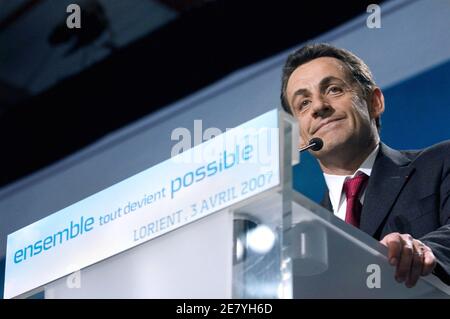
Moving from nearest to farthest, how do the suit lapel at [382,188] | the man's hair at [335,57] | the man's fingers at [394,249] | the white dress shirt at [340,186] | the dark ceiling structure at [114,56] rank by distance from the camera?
1. the man's fingers at [394,249]
2. the suit lapel at [382,188]
3. the white dress shirt at [340,186]
4. the man's hair at [335,57]
5. the dark ceiling structure at [114,56]

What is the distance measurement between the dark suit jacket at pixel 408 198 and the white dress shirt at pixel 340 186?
0.05 meters

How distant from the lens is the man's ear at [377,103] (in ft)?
6.83

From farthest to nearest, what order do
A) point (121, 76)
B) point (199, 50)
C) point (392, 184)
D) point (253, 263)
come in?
1. point (121, 76)
2. point (199, 50)
3. point (392, 184)
4. point (253, 263)

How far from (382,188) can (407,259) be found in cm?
46

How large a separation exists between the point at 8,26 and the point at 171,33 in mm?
766

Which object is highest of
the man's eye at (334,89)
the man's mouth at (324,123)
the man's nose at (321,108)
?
the man's eye at (334,89)

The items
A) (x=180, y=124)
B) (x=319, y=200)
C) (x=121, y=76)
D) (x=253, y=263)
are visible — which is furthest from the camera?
(x=121, y=76)

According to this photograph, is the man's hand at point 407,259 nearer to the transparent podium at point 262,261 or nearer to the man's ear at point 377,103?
the transparent podium at point 262,261

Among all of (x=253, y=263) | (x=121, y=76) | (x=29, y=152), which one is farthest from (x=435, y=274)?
(x=29, y=152)

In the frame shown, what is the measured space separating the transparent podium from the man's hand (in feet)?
0.05

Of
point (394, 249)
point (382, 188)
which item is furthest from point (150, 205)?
point (382, 188)

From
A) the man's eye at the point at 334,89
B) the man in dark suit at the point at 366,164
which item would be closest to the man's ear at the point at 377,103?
the man in dark suit at the point at 366,164

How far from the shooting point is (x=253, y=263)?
3.42ft

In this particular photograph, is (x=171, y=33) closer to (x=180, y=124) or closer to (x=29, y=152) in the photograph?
(x=180, y=124)
